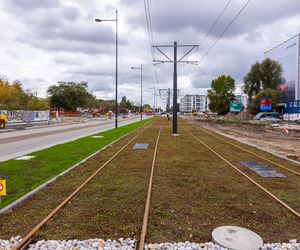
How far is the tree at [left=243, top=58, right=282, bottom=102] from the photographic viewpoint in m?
83.5

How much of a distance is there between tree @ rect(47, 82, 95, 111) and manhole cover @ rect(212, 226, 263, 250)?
305 feet

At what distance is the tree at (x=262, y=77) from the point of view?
83500 millimetres

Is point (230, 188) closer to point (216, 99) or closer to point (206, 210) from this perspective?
point (206, 210)

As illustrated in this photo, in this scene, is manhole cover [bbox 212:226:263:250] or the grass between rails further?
the grass between rails

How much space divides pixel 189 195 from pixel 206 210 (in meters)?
1.14

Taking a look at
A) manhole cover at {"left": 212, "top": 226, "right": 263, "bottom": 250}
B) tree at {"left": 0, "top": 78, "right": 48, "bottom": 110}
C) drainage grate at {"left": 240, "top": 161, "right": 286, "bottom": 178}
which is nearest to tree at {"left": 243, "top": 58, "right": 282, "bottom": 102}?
tree at {"left": 0, "top": 78, "right": 48, "bottom": 110}

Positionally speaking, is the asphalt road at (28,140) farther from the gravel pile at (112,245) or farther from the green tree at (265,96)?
the green tree at (265,96)

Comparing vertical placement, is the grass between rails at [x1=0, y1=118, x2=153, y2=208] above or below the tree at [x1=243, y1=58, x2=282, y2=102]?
below

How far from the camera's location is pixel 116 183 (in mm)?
8906

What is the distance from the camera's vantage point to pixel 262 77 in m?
85.6

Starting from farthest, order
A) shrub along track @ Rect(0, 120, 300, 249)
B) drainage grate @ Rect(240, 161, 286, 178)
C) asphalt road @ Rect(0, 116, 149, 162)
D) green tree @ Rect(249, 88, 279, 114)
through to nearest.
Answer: green tree @ Rect(249, 88, 279, 114) → asphalt road @ Rect(0, 116, 149, 162) → drainage grate @ Rect(240, 161, 286, 178) → shrub along track @ Rect(0, 120, 300, 249)

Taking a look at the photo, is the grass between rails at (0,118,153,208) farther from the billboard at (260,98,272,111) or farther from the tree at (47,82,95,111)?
the tree at (47,82,95,111)

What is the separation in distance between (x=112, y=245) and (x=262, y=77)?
88069 mm

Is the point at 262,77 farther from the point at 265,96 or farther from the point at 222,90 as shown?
the point at 222,90
